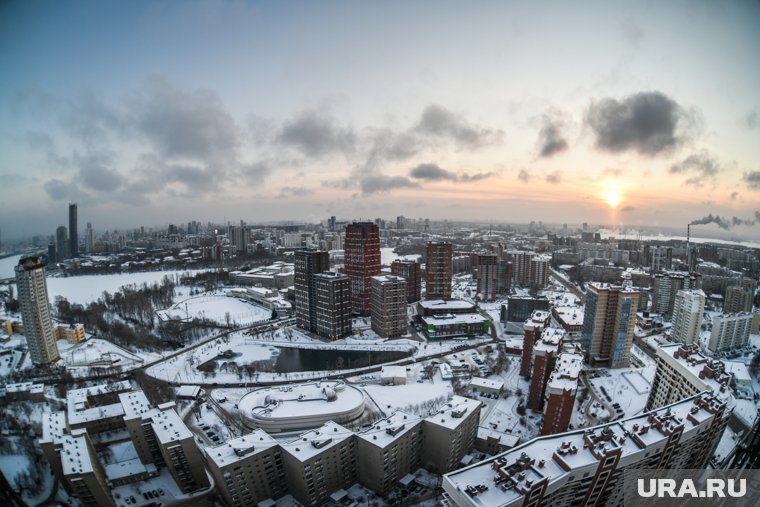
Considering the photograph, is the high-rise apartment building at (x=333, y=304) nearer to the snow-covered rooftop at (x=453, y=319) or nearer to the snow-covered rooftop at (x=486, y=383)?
the snow-covered rooftop at (x=453, y=319)

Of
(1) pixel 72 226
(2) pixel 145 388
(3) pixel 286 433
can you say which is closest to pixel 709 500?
(3) pixel 286 433

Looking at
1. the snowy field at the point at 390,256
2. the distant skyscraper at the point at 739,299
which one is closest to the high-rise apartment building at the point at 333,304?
the distant skyscraper at the point at 739,299

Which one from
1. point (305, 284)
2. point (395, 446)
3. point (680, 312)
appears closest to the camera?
point (395, 446)

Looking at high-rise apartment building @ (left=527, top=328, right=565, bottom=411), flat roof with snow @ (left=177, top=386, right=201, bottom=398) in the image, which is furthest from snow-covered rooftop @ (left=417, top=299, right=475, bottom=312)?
flat roof with snow @ (left=177, top=386, right=201, bottom=398)

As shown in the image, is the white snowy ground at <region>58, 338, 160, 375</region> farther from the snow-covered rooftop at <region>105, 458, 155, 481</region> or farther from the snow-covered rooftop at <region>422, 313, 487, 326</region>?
the snow-covered rooftop at <region>422, 313, 487, 326</region>

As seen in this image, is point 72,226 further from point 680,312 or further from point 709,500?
point 680,312
